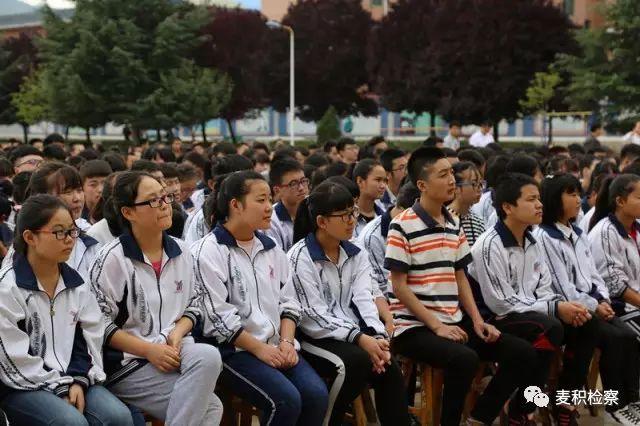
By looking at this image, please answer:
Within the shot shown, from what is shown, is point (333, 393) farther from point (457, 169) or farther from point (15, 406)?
point (457, 169)

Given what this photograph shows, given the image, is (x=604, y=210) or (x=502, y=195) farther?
(x=604, y=210)

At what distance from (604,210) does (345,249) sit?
2027 mm

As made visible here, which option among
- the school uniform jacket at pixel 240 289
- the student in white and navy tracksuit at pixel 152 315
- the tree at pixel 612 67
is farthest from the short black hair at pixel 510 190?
the tree at pixel 612 67

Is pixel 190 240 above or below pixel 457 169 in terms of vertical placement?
below

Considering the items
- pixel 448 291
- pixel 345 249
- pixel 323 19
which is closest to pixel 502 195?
pixel 448 291

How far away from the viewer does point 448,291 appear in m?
4.64

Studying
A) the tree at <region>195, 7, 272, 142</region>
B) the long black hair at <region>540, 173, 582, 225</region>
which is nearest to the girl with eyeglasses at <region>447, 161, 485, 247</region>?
the long black hair at <region>540, 173, 582, 225</region>

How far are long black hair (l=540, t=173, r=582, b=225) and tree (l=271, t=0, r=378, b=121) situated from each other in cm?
2702

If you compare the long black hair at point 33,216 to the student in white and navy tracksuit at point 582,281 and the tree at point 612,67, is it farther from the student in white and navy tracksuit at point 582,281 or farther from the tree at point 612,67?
the tree at point 612,67

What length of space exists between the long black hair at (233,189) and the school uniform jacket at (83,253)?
607 millimetres

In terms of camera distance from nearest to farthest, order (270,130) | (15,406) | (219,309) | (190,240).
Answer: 1. (15,406)
2. (219,309)
3. (190,240)
4. (270,130)

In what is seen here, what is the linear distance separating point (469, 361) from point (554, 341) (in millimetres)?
581

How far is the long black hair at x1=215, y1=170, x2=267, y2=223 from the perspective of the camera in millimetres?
4289

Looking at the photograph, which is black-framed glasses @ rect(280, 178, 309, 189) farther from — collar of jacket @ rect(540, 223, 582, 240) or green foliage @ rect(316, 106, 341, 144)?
green foliage @ rect(316, 106, 341, 144)
